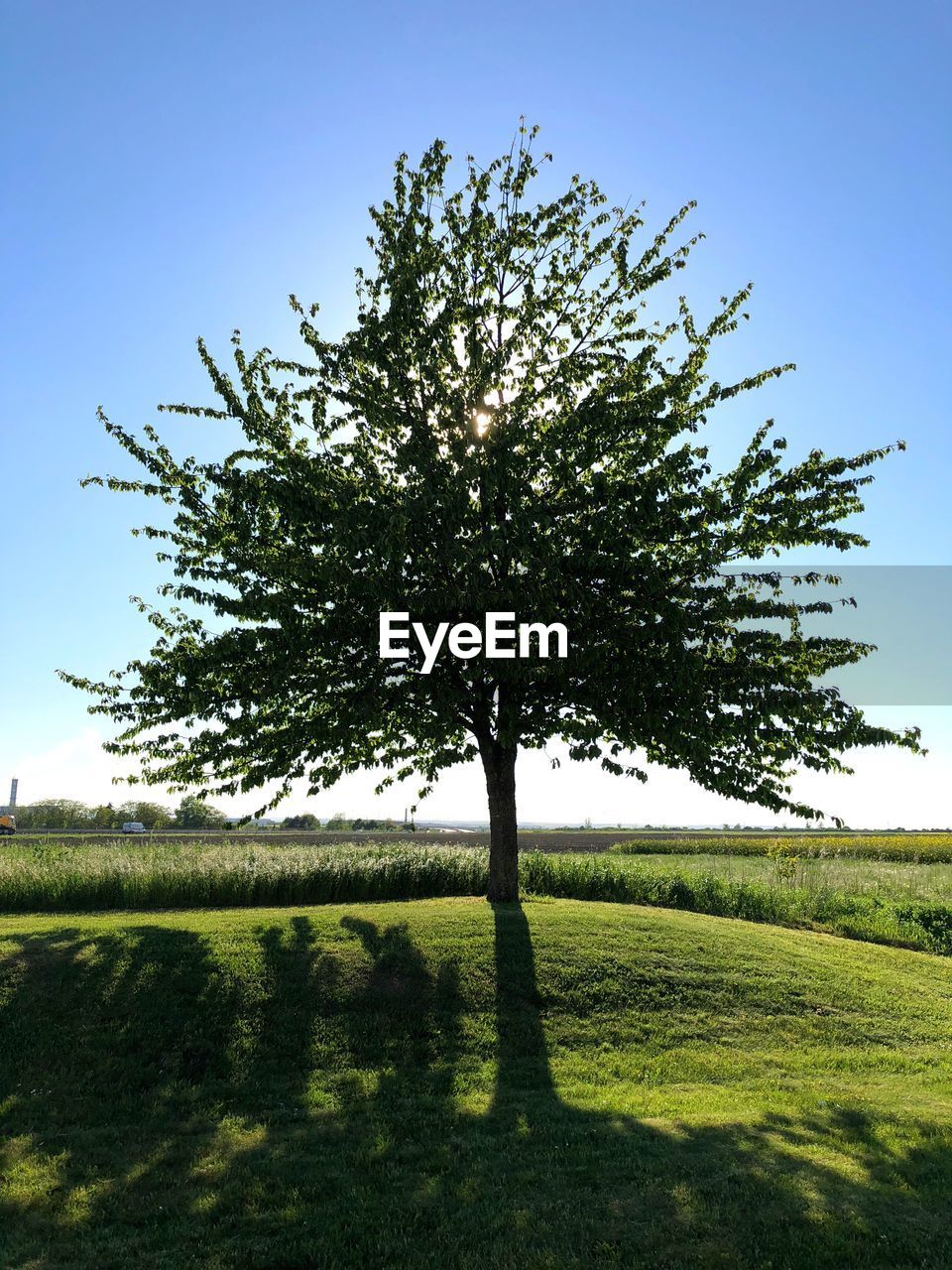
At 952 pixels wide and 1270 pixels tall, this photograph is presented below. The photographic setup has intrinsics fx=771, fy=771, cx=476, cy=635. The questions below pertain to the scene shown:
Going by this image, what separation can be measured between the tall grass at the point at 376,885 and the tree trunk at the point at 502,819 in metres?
4.35

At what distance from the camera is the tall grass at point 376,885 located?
1791cm

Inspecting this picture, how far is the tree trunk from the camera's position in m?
15.2

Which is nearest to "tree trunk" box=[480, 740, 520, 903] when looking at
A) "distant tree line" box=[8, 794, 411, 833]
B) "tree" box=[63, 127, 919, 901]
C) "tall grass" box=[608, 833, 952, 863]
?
"tree" box=[63, 127, 919, 901]

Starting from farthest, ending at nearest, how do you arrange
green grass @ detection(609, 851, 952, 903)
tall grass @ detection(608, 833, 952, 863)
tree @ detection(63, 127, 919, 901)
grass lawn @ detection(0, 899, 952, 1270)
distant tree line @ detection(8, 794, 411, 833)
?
distant tree line @ detection(8, 794, 411, 833) < tall grass @ detection(608, 833, 952, 863) < green grass @ detection(609, 851, 952, 903) < tree @ detection(63, 127, 919, 901) < grass lawn @ detection(0, 899, 952, 1270)

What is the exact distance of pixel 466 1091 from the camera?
827cm

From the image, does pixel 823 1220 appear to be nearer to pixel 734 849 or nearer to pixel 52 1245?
pixel 52 1245

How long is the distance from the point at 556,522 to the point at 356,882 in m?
10.9

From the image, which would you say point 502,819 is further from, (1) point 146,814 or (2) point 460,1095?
(1) point 146,814

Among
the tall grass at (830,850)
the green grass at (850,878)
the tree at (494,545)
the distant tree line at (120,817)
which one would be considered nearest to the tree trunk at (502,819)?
the tree at (494,545)

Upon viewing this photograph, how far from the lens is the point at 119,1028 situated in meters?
9.02

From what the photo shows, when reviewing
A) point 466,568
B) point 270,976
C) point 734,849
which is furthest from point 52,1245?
point 734,849

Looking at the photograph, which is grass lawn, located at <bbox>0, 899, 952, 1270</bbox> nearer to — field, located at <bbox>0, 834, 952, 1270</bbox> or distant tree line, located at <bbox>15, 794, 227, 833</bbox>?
field, located at <bbox>0, 834, 952, 1270</bbox>

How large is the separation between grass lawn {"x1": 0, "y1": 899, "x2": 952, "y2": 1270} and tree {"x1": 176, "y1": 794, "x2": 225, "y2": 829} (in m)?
65.4

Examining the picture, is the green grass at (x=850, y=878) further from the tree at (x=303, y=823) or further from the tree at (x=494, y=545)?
the tree at (x=303, y=823)
